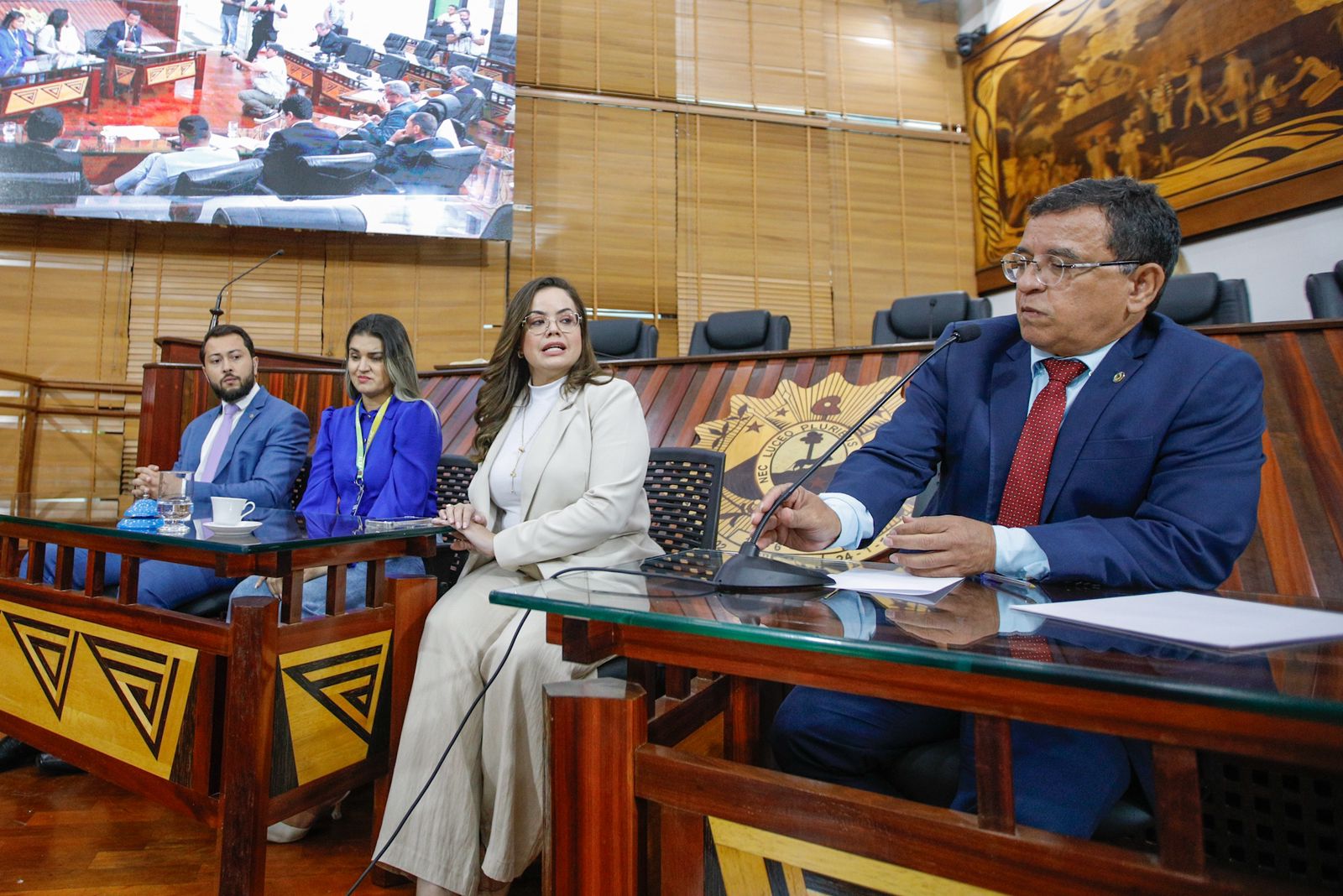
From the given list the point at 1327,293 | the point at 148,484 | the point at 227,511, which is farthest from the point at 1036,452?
the point at 1327,293

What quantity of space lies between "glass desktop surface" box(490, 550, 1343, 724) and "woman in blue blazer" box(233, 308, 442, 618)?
154 centimetres

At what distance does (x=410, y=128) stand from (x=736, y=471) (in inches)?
180

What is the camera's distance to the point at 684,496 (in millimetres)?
1849

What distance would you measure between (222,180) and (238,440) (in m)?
3.86

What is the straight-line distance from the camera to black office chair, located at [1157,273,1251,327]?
10.0 ft

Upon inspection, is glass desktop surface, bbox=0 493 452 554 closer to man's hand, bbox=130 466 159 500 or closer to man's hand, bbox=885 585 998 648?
man's hand, bbox=130 466 159 500

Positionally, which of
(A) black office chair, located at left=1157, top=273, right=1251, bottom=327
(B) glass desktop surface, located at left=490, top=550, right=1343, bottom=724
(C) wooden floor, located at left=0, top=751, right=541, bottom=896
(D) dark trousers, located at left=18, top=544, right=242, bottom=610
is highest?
(A) black office chair, located at left=1157, top=273, right=1251, bottom=327

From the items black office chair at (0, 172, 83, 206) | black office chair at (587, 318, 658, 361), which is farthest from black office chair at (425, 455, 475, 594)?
black office chair at (0, 172, 83, 206)

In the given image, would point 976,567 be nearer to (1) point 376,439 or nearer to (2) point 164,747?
(2) point 164,747

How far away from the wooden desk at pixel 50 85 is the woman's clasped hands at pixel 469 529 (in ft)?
19.3

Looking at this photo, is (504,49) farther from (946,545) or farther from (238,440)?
(946,545)

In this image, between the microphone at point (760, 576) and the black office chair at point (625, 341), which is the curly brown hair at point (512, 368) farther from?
the black office chair at point (625, 341)

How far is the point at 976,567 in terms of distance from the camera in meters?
0.96

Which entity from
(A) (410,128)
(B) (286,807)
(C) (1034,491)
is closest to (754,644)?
(C) (1034,491)
